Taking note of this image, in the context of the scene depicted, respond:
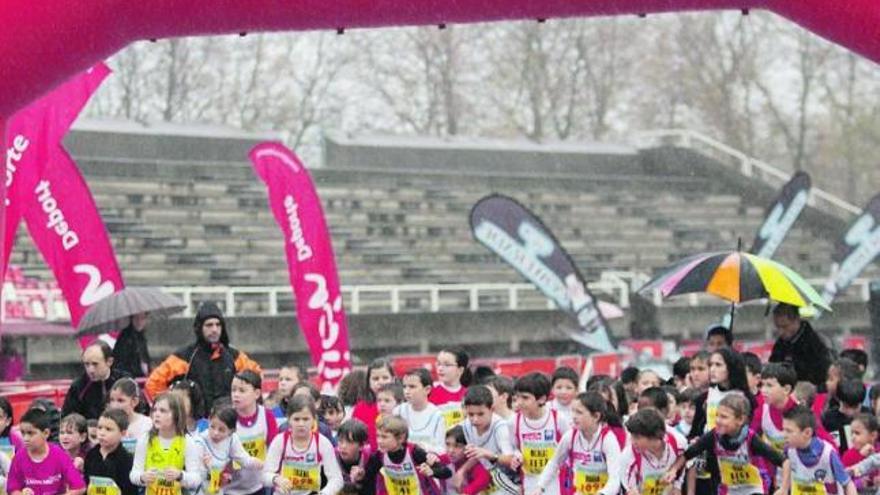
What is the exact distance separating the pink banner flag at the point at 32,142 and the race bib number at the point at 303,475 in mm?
3342

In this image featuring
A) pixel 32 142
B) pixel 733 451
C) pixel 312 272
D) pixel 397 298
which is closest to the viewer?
pixel 733 451

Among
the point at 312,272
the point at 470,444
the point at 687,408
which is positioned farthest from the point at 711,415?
the point at 312,272

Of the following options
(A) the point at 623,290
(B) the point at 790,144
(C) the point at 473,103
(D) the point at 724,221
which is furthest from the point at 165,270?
(B) the point at 790,144

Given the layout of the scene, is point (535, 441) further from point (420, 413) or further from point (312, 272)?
point (312, 272)

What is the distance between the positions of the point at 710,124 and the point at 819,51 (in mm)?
4227

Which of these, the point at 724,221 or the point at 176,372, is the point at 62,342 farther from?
the point at 724,221

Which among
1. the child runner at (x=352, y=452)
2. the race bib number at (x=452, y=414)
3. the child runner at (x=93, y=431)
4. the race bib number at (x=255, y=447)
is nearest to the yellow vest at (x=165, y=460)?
the child runner at (x=93, y=431)

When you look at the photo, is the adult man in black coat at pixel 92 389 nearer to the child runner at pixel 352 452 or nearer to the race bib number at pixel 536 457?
the child runner at pixel 352 452

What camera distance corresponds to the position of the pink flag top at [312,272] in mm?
16422

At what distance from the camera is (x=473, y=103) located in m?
53.2

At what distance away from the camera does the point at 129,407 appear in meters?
11.5

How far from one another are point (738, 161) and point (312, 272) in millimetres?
29244

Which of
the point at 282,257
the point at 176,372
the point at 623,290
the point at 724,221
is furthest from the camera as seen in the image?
the point at 724,221

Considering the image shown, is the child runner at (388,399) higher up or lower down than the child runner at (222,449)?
higher up
